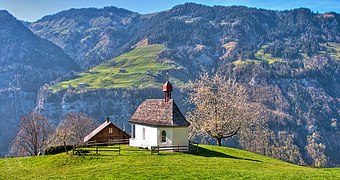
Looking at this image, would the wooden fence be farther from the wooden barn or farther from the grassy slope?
the wooden barn

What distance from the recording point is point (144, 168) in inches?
1832

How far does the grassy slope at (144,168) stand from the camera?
43.0 m

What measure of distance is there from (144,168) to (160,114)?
20.6 m

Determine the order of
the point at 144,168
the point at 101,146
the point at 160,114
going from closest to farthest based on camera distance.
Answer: the point at 144,168 → the point at 160,114 → the point at 101,146

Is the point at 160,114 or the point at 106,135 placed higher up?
the point at 160,114

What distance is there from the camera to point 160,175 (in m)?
42.3

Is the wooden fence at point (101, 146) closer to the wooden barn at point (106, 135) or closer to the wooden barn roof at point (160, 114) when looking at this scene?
the wooden barn at point (106, 135)

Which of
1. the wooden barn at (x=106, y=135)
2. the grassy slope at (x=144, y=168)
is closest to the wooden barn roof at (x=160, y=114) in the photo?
the grassy slope at (x=144, y=168)

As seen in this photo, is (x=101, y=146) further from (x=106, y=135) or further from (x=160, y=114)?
(x=160, y=114)

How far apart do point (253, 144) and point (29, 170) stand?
532 ft

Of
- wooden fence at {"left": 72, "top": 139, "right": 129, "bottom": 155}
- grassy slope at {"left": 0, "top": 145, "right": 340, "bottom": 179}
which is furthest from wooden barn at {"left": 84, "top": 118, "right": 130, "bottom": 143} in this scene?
grassy slope at {"left": 0, "top": 145, "right": 340, "bottom": 179}

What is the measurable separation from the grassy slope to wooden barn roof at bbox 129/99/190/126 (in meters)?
6.62

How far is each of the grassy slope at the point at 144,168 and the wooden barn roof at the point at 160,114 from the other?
6.62 metres

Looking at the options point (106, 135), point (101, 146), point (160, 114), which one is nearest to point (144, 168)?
point (160, 114)
